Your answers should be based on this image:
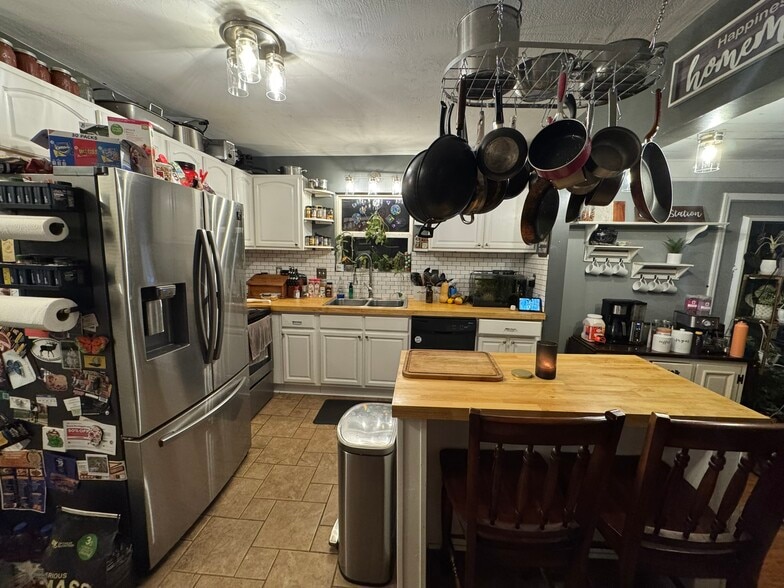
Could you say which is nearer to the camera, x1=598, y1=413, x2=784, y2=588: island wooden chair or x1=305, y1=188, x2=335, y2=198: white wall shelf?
x1=598, y1=413, x2=784, y2=588: island wooden chair

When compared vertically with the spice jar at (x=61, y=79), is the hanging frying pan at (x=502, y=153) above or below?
below

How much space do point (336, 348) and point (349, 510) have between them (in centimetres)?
186

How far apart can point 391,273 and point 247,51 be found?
8.12ft

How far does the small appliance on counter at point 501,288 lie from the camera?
3238 mm

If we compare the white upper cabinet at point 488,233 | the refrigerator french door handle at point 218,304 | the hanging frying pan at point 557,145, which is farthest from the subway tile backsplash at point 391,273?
the hanging frying pan at point 557,145

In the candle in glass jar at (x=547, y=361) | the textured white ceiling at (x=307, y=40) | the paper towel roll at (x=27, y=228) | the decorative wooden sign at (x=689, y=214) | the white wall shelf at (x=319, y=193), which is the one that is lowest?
the candle in glass jar at (x=547, y=361)

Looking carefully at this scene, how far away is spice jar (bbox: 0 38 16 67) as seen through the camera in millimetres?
1381

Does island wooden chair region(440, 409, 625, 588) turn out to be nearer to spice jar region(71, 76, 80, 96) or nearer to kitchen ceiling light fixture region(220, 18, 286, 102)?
kitchen ceiling light fixture region(220, 18, 286, 102)

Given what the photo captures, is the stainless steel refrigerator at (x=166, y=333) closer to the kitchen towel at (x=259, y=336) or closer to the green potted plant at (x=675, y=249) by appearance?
the kitchen towel at (x=259, y=336)

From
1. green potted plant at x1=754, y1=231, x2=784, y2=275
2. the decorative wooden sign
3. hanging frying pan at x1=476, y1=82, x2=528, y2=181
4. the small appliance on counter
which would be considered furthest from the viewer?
the small appliance on counter

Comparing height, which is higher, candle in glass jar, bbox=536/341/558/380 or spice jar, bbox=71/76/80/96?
spice jar, bbox=71/76/80/96

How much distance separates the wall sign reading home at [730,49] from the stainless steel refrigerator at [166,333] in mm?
2272

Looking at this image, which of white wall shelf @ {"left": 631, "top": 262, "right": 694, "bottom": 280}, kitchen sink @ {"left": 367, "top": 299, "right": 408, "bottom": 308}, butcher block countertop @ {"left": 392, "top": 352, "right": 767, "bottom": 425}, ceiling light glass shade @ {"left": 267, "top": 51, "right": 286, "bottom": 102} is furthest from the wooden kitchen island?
kitchen sink @ {"left": 367, "top": 299, "right": 408, "bottom": 308}

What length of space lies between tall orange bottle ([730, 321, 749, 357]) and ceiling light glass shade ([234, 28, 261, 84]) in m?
3.77
